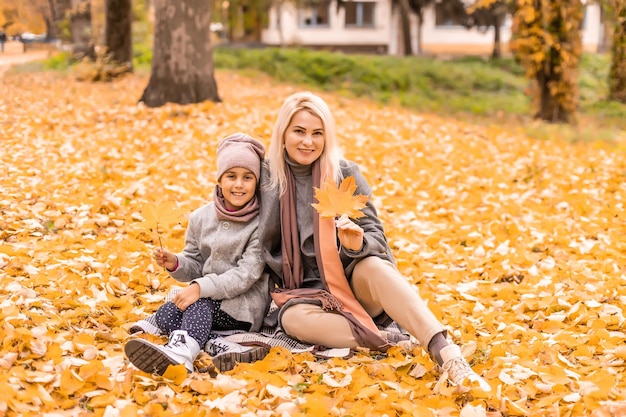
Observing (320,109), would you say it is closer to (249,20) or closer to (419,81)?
(419,81)

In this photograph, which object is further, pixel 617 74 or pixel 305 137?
pixel 617 74

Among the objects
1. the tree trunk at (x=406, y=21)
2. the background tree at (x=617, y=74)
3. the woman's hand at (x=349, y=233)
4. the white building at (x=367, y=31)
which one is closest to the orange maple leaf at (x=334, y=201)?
the woman's hand at (x=349, y=233)

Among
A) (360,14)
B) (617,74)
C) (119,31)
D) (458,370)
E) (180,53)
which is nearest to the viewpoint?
(458,370)

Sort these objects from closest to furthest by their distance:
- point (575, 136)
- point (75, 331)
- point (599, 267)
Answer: point (75, 331), point (599, 267), point (575, 136)

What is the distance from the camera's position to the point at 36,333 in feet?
10.2

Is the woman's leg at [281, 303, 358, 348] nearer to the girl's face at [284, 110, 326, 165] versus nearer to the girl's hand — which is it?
the girl's hand

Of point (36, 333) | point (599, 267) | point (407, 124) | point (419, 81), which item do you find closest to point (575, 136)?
point (407, 124)

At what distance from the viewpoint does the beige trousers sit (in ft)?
10.0

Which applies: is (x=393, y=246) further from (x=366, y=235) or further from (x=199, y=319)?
(x=199, y=319)

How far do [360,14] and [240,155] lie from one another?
30.1 m

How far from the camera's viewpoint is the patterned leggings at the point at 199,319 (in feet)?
10.4

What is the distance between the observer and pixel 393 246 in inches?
210

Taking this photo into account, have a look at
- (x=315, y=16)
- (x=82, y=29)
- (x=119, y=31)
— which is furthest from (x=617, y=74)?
(x=315, y=16)

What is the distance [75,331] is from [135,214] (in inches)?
83.3
